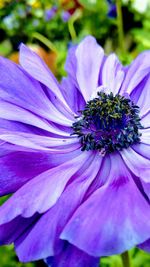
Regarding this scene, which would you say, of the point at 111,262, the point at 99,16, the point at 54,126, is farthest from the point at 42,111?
the point at 99,16

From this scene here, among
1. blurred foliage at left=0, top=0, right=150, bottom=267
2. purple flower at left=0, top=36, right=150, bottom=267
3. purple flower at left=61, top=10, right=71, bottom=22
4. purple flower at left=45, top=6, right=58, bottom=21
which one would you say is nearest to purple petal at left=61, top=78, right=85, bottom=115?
purple flower at left=0, top=36, right=150, bottom=267

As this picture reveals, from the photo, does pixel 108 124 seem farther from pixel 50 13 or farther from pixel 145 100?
pixel 50 13

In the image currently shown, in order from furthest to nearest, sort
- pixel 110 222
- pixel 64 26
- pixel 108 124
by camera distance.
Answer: pixel 64 26, pixel 108 124, pixel 110 222

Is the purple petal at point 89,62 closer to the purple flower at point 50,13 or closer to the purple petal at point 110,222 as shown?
the purple petal at point 110,222

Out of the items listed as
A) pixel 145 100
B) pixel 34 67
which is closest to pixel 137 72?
pixel 145 100

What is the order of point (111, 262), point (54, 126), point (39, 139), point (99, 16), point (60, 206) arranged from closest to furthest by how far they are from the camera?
point (60, 206) → point (39, 139) → point (54, 126) → point (111, 262) → point (99, 16)

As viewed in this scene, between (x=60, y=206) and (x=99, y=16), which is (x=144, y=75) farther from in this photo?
(x=99, y=16)

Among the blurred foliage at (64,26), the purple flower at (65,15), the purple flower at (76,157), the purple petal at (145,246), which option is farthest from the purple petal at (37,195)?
the purple flower at (65,15)

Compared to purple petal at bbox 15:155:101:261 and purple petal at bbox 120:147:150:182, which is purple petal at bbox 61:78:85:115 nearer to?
purple petal at bbox 120:147:150:182
